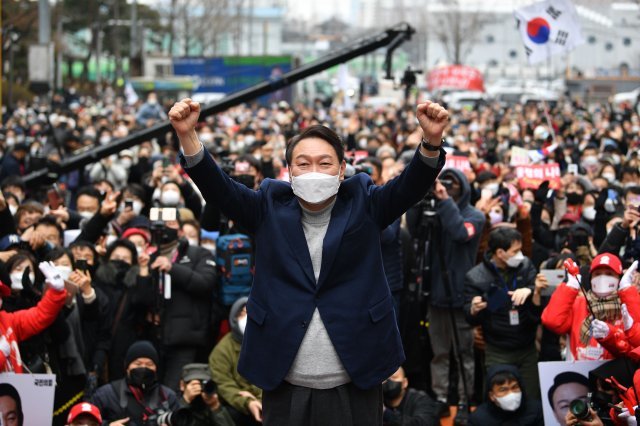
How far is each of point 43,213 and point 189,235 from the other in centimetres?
150

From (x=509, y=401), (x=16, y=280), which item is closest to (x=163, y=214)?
(x=16, y=280)

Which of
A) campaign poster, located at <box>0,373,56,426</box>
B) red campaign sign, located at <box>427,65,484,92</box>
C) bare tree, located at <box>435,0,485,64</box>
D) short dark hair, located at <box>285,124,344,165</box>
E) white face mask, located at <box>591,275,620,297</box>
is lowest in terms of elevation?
campaign poster, located at <box>0,373,56,426</box>

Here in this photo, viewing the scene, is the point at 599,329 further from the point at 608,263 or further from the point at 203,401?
the point at 203,401

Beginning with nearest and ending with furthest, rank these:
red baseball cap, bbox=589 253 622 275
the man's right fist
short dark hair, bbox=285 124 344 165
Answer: the man's right fist < short dark hair, bbox=285 124 344 165 < red baseball cap, bbox=589 253 622 275

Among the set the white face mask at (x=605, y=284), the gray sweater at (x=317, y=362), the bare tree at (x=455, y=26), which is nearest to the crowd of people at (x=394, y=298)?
the white face mask at (x=605, y=284)

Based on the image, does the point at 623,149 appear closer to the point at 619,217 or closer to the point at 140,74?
the point at 619,217

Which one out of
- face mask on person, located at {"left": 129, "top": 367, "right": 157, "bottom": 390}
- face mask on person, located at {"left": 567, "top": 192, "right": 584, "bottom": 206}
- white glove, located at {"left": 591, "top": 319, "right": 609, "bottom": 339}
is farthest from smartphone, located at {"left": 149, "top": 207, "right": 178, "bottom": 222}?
face mask on person, located at {"left": 567, "top": 192, "right": 584, "bottom": 206}

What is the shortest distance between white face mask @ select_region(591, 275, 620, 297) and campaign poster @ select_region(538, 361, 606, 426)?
43cm

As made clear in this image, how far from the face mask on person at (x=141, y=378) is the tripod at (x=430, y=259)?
231cm

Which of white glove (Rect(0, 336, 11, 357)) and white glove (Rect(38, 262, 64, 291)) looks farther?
white glove (Rect(38, 262, 64, 291))

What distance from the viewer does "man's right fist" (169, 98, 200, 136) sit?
166 inches

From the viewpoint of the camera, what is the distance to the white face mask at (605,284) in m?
7.07

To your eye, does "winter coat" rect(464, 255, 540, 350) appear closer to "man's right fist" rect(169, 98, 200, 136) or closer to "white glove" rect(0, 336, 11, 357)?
"white glove" rect(0, 336, 11, 357)

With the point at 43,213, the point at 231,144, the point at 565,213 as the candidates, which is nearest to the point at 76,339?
the point at 43,213
